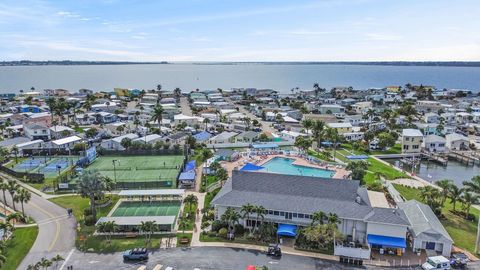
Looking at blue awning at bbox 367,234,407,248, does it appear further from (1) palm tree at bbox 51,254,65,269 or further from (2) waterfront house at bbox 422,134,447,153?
(2) waterfront house at bbox 422,134,447,153

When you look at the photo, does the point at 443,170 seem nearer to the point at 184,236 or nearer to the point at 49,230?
the point at 184,236

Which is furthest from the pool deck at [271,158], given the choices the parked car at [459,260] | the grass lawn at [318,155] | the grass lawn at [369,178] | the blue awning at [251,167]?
the parked car at [459,260]

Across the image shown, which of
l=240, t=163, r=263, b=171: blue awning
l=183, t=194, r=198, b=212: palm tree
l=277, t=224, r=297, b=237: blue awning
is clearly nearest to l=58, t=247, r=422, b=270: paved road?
l=277, t=224, r=297, b=237: blue awning

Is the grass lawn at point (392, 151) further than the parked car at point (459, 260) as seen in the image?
Yes

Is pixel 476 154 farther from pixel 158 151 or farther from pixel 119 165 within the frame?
pixel 119 165

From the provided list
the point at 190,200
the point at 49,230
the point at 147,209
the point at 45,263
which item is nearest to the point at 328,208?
the point at 190,200

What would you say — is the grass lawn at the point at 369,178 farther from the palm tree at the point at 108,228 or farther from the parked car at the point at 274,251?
the palm tree at the point at 108,228
